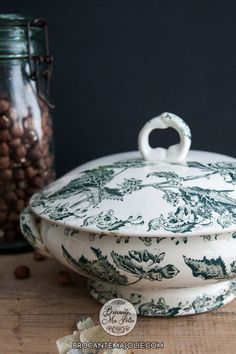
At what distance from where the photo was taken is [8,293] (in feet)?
2.07

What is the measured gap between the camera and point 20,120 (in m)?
0.71

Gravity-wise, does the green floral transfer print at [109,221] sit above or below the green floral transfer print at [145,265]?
above

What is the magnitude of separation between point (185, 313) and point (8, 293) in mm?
220

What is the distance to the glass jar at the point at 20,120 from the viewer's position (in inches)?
27.3

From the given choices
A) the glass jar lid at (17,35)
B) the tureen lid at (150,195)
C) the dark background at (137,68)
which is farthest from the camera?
the dark background at (137,68)

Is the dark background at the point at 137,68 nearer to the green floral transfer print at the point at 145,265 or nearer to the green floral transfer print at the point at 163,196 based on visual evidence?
the green floral transfer print at the point at 163,196

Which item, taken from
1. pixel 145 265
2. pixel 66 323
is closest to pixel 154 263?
pixel 145 265

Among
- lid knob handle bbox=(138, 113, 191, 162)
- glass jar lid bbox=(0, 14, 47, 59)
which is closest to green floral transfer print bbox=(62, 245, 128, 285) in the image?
lid knob handle bbox=(138, 113, 191, 162)

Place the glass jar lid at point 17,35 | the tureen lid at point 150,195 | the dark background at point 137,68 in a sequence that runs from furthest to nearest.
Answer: the dark background at point 137,68 < the glass jar lid at point 17,35 < the tureen lid at point 150,195

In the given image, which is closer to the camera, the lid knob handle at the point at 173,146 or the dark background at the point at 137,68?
→ the lid knob handle at the point at 173,146

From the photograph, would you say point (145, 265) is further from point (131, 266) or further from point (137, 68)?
point (137, 68)

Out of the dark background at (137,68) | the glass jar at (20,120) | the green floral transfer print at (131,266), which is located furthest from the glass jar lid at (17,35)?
the green floral transfer print at (131,266)

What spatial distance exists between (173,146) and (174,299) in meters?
0.17

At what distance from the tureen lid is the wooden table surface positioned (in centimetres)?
12
